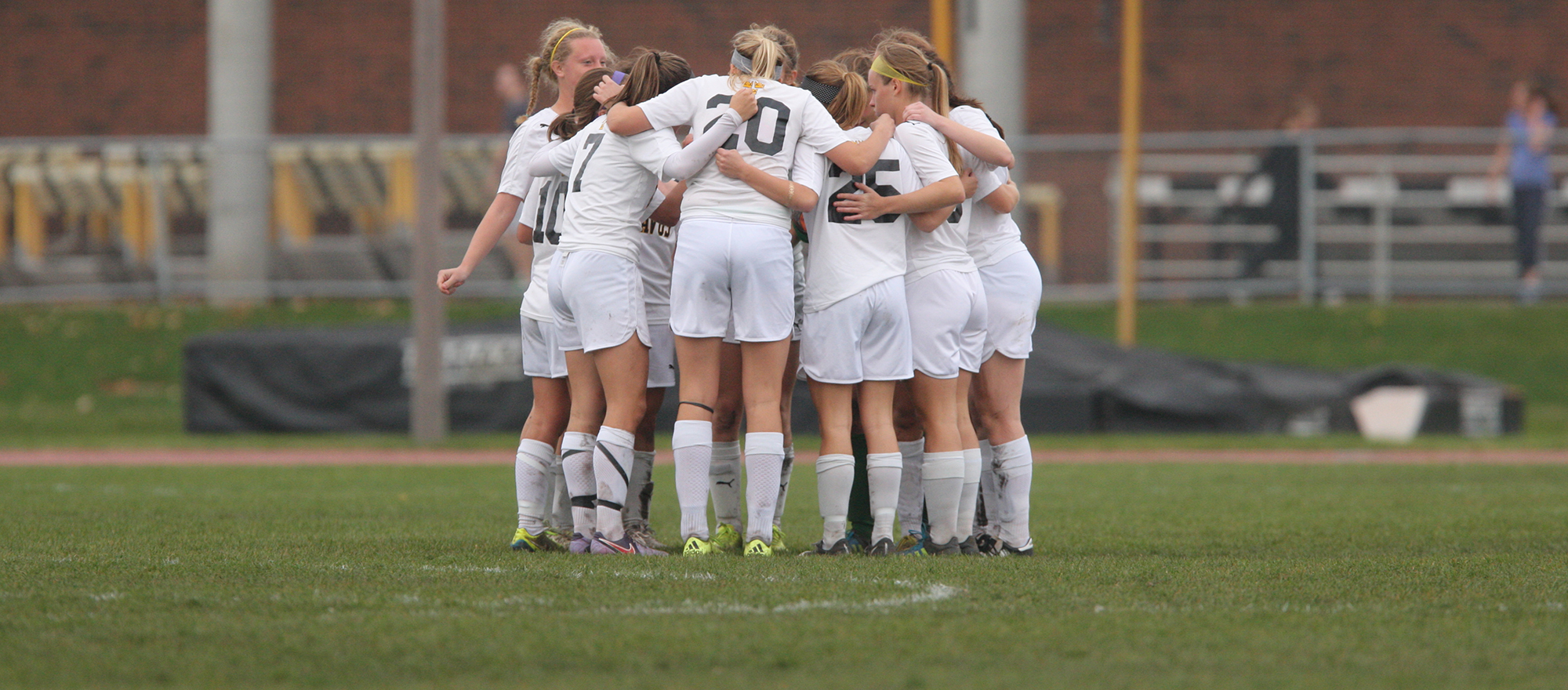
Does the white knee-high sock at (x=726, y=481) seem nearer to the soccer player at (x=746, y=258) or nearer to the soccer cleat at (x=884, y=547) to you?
the soccer player at (x=746, y=258)

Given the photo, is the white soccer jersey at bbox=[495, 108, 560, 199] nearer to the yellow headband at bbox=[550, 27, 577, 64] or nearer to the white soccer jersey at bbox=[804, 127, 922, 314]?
the yellow headband at bbox=[550, 27, 577, 64]

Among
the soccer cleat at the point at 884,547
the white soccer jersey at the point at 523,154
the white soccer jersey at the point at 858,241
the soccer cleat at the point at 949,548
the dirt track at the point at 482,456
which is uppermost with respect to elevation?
the white soccer jersey at the point at 523,154

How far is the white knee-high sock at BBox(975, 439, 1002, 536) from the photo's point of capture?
6230mm

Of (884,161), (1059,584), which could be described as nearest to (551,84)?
(884,161)

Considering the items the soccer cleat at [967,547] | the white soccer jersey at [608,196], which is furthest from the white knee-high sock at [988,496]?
the white soccer jersey at [608,196]

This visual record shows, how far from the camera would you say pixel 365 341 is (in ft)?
42.0

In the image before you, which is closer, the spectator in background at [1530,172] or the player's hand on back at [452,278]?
the player's hand on back at [452,278]

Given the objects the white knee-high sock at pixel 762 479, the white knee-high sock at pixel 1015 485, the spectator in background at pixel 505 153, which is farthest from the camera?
the spectator in background at pixel 505 153

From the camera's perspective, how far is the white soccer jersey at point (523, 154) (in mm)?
6164

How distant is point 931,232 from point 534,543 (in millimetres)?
1829

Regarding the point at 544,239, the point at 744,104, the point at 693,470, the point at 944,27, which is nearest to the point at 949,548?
the point at 693,470

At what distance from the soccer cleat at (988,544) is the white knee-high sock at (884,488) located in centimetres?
51

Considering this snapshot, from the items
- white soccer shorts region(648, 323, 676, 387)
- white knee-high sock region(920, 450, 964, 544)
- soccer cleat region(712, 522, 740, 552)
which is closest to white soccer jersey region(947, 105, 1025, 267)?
white knee-high sock region(920, 450, 964, 544)

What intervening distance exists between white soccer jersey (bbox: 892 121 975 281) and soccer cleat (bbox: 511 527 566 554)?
162cm
